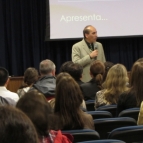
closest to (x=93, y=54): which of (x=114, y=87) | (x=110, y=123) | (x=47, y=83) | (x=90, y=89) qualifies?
(x=90, y=89)

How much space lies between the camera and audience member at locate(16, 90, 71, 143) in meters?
1.75

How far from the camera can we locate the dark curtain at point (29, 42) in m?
7.52

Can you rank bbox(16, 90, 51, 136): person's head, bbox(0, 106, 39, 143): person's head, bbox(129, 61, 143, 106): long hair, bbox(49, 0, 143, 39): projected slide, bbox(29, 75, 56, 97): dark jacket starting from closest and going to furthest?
bbox(0, 106, 39, 143): person's head, bbox(16, 90, 51, 136): person's head, bbox(129, 61, 143, 106): long hair, bbox(29, 75, 56, 97): dark jacket, bbox(49, 0, 143, 39): projected slide

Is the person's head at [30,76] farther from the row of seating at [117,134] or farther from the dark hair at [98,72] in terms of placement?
the row of seating at [117,134]

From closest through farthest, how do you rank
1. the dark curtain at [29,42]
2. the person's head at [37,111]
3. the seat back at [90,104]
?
the person's head at [37,111], the seat back at [90,104], the dark curtain at [29,42]

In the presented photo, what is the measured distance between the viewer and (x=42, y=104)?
6.03ft

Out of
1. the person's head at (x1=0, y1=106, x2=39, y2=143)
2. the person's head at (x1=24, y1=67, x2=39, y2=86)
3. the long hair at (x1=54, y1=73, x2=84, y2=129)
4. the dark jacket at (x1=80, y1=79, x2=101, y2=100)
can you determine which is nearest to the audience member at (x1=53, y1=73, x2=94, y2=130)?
the long hair at (x1=54, y1=73, x2=84, y2=129)

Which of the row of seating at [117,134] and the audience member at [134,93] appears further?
the audience member at [134,93]

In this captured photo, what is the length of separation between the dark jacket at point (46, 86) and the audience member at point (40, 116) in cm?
183

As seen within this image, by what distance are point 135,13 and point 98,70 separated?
3.47 meters

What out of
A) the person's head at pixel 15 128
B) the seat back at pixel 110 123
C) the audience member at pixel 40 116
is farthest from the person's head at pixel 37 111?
the seat back at pixel 110 123

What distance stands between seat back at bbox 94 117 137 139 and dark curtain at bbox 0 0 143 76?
15.8ft

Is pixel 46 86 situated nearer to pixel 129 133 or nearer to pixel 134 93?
pixel 134 93

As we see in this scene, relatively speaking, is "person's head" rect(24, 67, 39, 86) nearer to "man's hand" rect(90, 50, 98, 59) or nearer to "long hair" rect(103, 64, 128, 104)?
"long hair" rect(103, 64, 128, 104)
